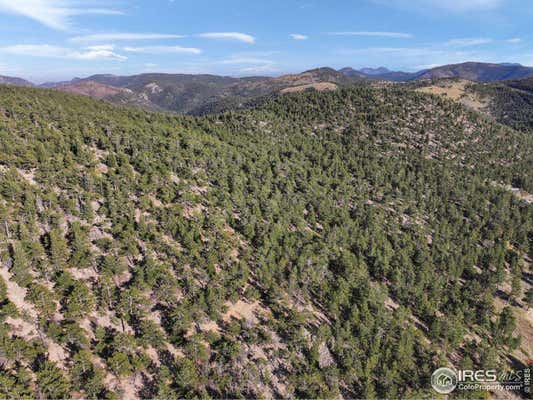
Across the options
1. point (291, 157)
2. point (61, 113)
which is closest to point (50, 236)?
point (61, 113)

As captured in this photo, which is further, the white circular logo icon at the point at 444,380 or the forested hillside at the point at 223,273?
the white circular logo icon at the point at 444,380

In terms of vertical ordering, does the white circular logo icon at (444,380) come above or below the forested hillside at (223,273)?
below

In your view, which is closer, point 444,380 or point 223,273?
point 444,380

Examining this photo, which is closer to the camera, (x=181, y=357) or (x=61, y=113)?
(x=181, y=357)

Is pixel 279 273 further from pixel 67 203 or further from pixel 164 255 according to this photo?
pixel 67 203

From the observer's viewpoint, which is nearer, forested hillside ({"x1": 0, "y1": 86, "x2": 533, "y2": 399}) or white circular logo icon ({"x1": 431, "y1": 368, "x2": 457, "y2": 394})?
forested hillside ({"x1": 0, "y1": 86, "x2": 533, "y2": 399})
